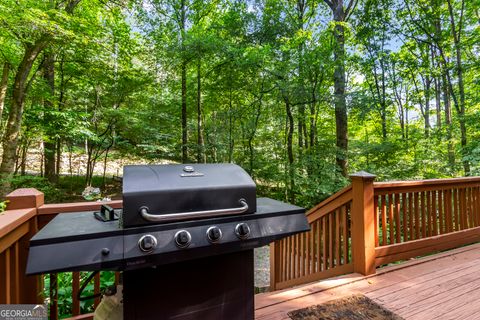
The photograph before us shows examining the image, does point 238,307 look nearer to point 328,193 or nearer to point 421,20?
point 328,193

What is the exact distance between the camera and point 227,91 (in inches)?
313

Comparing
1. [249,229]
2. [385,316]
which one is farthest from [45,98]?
[385,316]

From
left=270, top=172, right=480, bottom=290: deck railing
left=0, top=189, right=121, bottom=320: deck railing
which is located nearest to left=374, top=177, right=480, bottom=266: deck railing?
left=270, top=172, right=480, bottom=290: deck railing

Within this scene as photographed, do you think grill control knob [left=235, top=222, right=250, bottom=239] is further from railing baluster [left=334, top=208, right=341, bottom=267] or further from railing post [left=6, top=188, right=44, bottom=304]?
railing baluster [left=334, top=208, right=341, bottom=267]

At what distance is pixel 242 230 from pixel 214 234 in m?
0.14

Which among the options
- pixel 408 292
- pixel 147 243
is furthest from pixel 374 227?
→ pixel 147 243

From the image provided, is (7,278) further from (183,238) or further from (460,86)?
(460,86)

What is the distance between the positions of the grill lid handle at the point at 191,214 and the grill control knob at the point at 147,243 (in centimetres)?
7

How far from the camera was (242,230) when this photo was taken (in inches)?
45.7

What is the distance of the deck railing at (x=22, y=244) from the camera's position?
1.18 metres

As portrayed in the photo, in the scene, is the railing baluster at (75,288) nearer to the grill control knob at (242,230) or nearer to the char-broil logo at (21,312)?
the char-broil logo at (21,312)

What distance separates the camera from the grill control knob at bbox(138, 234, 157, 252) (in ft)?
3.20

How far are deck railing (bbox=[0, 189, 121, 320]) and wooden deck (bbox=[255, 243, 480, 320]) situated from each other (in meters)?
1.34

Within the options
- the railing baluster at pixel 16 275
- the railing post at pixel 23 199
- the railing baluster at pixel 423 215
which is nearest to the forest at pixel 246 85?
the railing baluster at pixel 423 215
